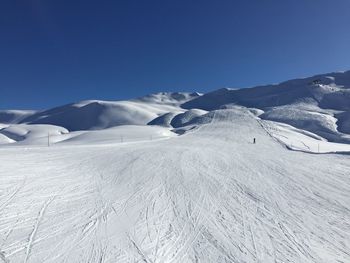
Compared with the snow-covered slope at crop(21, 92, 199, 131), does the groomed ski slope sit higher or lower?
lower

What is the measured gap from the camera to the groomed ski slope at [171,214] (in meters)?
5.82

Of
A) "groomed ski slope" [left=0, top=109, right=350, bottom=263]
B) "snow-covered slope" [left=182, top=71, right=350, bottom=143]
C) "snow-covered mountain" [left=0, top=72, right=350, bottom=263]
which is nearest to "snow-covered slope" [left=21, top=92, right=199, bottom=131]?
"snow-covered slope" [left=182, top=71, right=350, bottom=143]

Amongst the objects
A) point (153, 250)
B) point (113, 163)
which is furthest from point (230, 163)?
point (153, 250)

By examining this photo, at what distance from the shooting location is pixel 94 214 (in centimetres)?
780

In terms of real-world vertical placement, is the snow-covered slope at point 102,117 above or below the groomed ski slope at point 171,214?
above

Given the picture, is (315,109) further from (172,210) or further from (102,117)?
(172,210)

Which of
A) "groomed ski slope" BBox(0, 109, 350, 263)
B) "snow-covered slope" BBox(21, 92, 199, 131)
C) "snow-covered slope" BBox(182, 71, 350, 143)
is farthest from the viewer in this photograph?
"snow-covered slope" BBox(21, 92, 199, 131)

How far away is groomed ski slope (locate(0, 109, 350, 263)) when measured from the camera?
19.1 feet

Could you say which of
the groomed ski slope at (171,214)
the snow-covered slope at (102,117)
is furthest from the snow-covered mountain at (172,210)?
the snow-covered slope at (102,117)

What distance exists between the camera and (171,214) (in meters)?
7.89

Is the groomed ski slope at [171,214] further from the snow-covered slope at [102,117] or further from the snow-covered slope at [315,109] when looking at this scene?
the snow-covered slope at [102,117]

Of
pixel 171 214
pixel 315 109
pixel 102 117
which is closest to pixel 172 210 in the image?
pixel 171 214

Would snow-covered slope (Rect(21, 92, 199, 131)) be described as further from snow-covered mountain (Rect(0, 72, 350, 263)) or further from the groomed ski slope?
the groomed ski slope

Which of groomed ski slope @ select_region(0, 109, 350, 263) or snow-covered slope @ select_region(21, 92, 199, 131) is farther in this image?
snow-covered slope @ select_region(21, 92, 199, 131)
